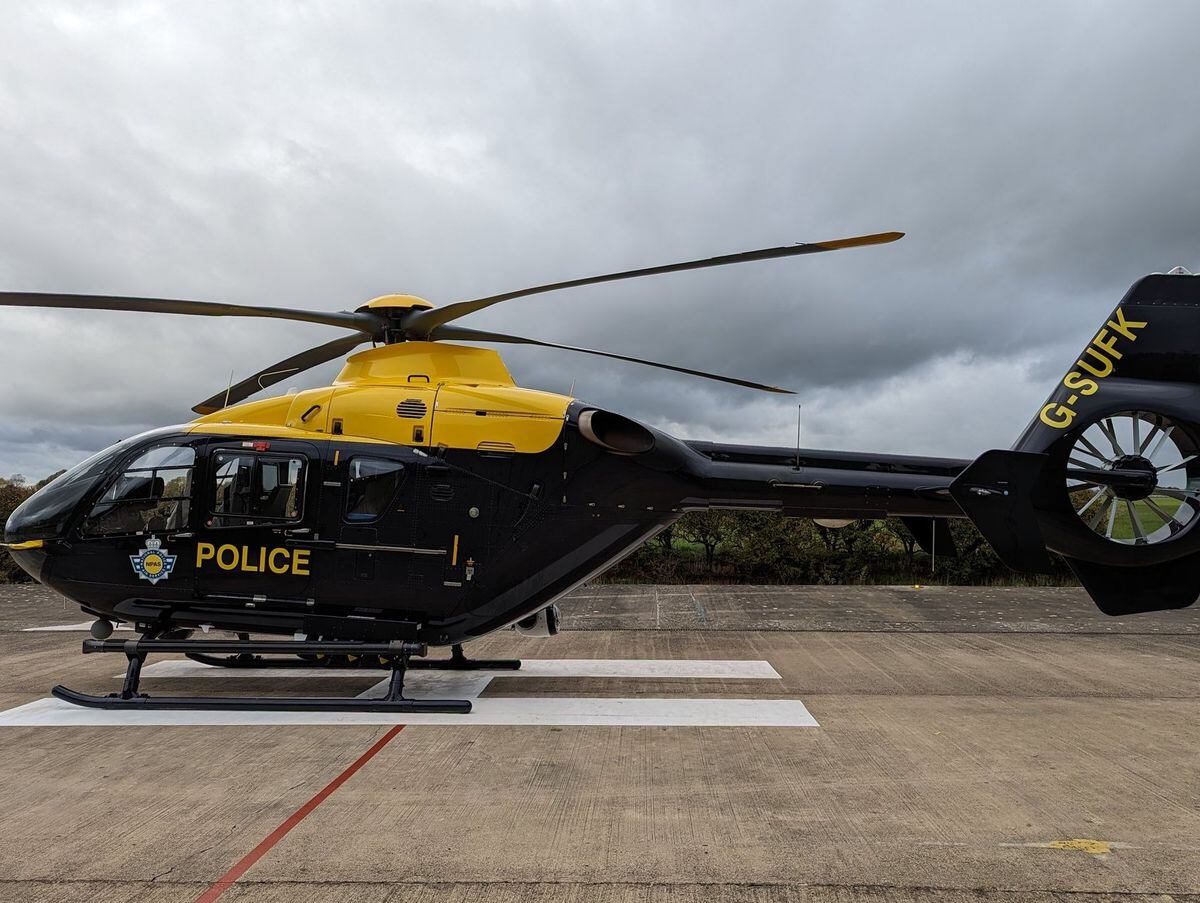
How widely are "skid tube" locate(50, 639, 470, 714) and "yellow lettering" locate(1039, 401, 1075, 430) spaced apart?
6294 millimetres

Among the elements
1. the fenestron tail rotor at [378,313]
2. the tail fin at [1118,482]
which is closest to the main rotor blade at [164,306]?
the fenestron tail rotor at [378,313]

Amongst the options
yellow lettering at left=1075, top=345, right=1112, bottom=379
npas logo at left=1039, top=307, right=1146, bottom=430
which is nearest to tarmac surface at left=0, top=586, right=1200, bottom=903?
npas logo at left=1039, top=307, right=1146, bottom=430


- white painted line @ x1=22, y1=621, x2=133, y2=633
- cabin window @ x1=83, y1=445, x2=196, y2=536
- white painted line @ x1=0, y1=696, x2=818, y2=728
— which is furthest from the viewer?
white painted line @ x1=22, y1=621, x2=133, y2=633

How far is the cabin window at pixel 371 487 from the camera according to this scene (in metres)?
7.04

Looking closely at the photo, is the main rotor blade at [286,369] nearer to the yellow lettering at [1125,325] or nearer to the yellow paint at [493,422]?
the yellow paint at [493,422]

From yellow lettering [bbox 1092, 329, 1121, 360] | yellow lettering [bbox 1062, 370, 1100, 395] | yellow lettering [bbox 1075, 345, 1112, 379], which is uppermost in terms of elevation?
yellow lettering [bbox 1092, 329, 1121, 360]

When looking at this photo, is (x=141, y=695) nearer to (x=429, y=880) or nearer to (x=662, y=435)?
(x=429, y=880)

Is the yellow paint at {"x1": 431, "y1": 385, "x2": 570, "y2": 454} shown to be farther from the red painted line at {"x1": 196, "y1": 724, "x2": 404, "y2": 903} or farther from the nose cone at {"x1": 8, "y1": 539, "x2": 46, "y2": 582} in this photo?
the nose cone at {"x1": 8, "y1": 539, "x2": 46, "y2": 582}

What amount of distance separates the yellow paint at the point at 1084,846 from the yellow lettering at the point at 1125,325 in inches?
206

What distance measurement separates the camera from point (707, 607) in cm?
1441

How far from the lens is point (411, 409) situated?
7.23 metres

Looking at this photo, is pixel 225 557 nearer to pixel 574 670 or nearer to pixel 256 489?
pixel 256 489

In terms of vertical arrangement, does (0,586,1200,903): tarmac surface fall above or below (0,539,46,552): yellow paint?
below

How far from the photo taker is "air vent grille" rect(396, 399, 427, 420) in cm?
720
